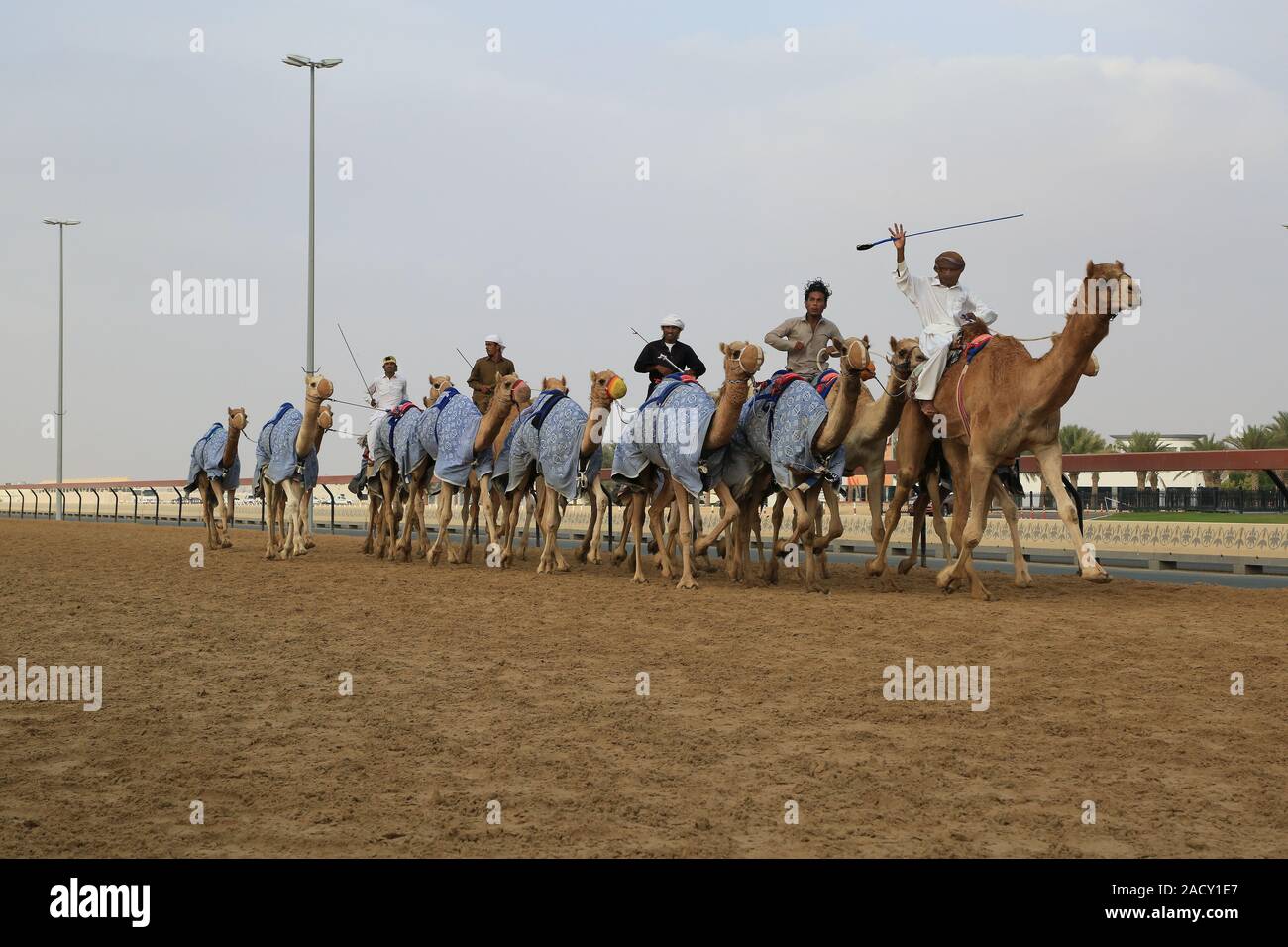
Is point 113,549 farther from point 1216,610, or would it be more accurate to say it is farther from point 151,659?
point 1216,610

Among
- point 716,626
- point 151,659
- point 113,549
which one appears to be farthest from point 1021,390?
point 113,549

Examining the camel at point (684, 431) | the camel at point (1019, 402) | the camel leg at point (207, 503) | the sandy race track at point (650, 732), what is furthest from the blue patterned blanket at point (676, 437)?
the camel leg at point (207, 503)

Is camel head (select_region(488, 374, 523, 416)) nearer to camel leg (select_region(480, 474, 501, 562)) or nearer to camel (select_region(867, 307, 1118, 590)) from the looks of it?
camel leg (select_region(480, 474, 501, 562))

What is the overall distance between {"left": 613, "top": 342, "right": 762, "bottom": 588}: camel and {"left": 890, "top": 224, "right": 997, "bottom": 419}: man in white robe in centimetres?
154

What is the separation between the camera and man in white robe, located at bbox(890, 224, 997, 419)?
14.8m

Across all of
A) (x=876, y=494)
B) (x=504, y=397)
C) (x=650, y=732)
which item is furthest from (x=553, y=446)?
(x=650, y=732)

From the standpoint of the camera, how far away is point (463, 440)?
66.6 feet

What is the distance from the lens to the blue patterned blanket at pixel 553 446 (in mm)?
18375

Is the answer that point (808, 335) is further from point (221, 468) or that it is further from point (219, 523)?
point (219, 523)

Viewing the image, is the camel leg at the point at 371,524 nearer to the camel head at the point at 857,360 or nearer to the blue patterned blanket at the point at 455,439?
the blue patterned blanket at the point at 455,439

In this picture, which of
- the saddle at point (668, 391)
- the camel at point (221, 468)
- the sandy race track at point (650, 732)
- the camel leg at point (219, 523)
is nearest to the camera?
the sandy race track at point (650, 732)

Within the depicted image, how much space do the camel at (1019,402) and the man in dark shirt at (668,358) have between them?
447 cm

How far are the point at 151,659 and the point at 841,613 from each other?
6.42 metres

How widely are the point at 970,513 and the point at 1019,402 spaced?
1324mm
